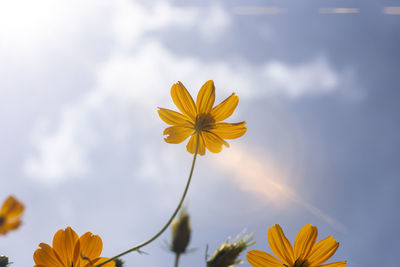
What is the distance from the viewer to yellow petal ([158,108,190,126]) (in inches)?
46.9

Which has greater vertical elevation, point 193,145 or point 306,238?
point 193,145

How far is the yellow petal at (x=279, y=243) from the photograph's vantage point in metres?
0.96

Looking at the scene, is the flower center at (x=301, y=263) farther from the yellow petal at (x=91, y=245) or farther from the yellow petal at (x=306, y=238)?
the yellow petal at (x=91, y=245)

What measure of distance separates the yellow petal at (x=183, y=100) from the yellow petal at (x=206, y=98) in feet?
0.08

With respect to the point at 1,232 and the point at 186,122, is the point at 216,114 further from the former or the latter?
the point at 1,232

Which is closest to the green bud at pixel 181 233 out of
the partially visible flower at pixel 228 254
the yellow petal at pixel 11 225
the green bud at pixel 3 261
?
the partially visible flower at pixel 228 254

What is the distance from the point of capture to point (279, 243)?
3.17ft

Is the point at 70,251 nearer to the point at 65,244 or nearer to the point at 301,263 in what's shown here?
the point at 65,244

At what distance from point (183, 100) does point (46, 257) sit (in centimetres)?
69

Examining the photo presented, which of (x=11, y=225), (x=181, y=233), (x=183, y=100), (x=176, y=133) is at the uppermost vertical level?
(x=183, y=100)

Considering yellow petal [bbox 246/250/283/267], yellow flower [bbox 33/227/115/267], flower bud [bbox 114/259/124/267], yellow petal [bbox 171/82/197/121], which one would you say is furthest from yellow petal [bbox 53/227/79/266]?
yellow petal [bbox 171/82/197/121]

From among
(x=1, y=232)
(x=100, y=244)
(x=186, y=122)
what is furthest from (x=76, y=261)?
(x=186, y=122)

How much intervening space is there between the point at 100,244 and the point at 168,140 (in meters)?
0.42

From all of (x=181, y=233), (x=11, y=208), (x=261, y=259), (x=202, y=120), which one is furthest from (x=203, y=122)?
(x=11, y=208)
